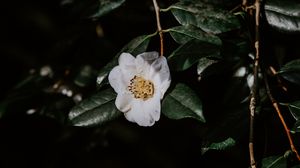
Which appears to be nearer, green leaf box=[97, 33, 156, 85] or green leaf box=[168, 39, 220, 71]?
green leaf box=[168, 39, 220, 71]

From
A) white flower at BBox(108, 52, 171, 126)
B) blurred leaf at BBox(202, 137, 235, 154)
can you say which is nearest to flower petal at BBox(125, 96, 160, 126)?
white flower at BBox(108, 52, 171, 126)

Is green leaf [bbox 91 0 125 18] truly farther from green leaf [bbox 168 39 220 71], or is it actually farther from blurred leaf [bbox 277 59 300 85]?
blurred leaf [bbox 277 59 300 85]

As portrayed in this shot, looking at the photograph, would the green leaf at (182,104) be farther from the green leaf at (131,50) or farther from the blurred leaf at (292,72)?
the blurred leaf at (292,72)

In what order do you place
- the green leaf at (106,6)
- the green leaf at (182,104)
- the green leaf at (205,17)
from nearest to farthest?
the green leaf at (182,104), the green leaf at (205,17), the green leaf at (106,6)

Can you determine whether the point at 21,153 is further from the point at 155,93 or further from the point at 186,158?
the point at 155,93

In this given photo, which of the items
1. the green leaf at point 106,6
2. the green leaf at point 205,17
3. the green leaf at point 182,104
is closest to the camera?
the green leaf at point 182,104

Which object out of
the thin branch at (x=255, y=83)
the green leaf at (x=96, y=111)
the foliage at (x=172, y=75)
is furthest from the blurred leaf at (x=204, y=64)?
the green leaf at (x=96, y=111)
